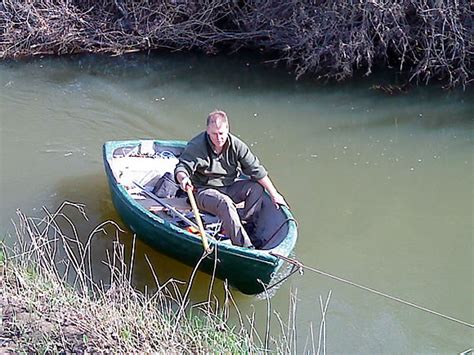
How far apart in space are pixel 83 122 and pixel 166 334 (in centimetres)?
600

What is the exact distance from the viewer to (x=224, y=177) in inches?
281

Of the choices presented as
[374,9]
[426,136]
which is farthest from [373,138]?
[374,9]

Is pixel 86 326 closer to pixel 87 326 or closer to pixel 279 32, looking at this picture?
pixel 87 326

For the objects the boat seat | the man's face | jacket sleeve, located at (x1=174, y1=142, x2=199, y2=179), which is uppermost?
the man's face

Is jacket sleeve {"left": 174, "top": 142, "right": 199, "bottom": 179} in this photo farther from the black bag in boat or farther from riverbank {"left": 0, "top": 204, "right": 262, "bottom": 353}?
riverbank {"left": 0, "top": 204, "right": 262, "bottom": 353}

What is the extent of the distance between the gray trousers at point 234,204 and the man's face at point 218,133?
0.42 metres

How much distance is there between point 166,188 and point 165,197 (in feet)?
0.39

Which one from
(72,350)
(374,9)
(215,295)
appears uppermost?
(374,9)

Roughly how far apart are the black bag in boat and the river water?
484mm

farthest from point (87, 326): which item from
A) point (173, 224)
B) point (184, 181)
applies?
point (184, 181)

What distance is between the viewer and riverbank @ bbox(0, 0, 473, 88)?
11.7m

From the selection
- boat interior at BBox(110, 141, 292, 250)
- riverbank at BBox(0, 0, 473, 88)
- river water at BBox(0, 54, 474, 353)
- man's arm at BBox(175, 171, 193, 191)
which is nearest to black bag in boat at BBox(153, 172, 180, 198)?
boat interior at BBox(110, 141, 292, 250)

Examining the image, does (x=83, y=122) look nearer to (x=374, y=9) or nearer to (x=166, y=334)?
(x=374, y=9)

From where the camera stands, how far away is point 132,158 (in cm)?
825
